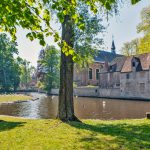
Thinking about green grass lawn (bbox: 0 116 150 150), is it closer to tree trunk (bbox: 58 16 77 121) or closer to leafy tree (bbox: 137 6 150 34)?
tree trunk (bbox: 58 16 77 121)

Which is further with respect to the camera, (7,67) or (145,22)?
(7,67)

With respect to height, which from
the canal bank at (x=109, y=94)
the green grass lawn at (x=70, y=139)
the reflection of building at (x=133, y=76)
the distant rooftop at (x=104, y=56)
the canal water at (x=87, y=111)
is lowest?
the canal water at (x=87, y=111)

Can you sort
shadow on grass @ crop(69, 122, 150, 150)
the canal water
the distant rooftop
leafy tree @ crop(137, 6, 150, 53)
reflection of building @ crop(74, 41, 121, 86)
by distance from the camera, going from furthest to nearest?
1. the distant rooftop
2. reflection of building @ crop(74, 41, 121, 86)
3. leafy tree @ crop(137, 6, 150, 53)
4. the canal water
5. shadow on grass @ crop(69, 122, 150, 150)

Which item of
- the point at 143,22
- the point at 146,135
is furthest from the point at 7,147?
the point at 143,22

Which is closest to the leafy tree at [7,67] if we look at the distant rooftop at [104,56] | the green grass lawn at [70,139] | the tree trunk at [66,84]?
the distant rooftop at [104,56]

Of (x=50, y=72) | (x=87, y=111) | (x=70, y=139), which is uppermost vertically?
(x=50, y=72)

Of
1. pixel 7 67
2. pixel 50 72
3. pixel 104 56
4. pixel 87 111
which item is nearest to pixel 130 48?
pixel 104 56

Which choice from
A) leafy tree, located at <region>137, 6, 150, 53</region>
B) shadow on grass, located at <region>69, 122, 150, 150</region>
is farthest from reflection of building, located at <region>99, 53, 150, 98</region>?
shadow on grass, located at <region>69, 122, 150, 150</region>

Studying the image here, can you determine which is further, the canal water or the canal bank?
the canal bank

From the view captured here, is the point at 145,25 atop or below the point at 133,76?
atop

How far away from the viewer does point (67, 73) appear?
1619 cm

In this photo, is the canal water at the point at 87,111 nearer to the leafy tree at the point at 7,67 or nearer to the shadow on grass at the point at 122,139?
the shadow on grass at the point at 122,139

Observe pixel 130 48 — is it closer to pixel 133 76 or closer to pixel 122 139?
pixel 133 76

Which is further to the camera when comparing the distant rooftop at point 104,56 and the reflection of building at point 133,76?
the distant rooftop at point 104,56
